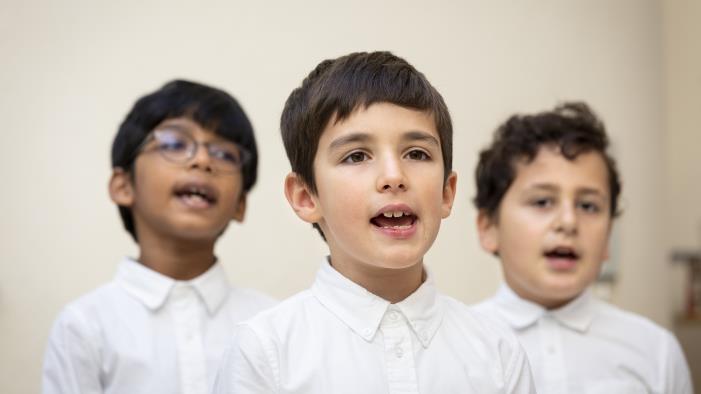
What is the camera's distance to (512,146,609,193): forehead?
1561 millimetres

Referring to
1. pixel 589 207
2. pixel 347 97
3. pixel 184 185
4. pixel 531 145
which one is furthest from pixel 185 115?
pixel 589 207

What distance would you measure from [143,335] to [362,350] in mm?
580

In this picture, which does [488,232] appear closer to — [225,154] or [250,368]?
[225,154]

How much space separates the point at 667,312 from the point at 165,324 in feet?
8.48

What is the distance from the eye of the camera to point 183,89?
5.32 feet

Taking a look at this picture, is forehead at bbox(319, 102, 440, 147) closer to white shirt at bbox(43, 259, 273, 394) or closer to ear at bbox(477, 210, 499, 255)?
A: white shirt at bbox(43, 259, 273, 394)

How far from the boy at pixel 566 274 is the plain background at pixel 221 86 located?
0.83 feet

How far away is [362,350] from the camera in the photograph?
3.43 feet

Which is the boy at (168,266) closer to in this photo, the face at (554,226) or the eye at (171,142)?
the eye at (171,142)

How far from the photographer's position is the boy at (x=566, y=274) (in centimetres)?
152

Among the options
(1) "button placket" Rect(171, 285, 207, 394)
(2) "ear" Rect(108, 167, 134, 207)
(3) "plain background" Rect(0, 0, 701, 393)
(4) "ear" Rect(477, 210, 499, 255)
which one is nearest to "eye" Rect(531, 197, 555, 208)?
(4) "ear" Rect(477, 210, 499, 255)

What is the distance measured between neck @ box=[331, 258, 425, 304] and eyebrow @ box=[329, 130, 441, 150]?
0.59 feet

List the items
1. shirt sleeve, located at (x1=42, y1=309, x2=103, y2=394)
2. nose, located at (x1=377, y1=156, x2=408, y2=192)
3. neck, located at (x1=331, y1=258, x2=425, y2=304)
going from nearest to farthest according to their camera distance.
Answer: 1. nose, located at (x1=377, y1=156, x2=408, y2=192)
2. neck, located at (x1=331, y1=258, x2=425, y2=304)
3. shirt sleeve, located at (x1=42, y1=309, x2=103, y2=394)

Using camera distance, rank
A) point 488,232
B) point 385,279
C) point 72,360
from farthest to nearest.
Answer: point 488,232
point 72,360
point 385,279
